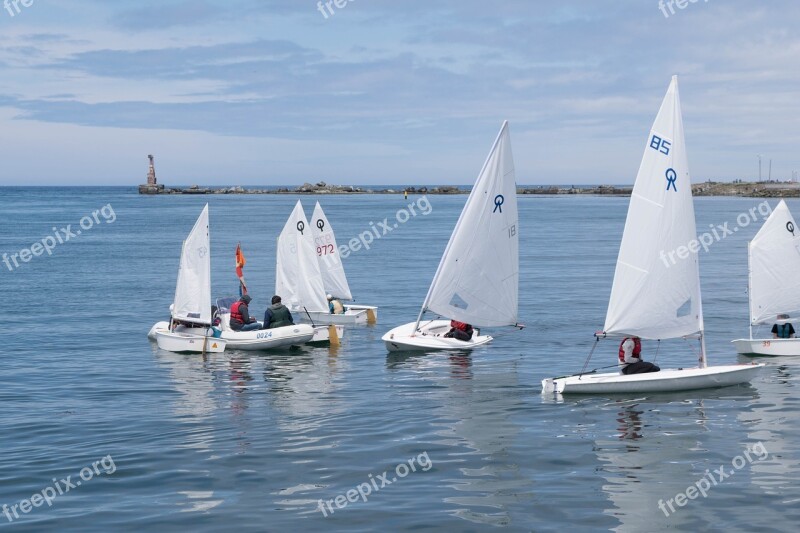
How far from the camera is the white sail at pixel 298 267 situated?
4134 cm

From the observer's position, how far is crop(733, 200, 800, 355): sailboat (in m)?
35.7

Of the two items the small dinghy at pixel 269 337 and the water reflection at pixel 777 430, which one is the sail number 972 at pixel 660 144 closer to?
the water reflection at pixel 777 430

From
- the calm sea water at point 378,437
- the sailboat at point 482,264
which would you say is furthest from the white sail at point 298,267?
the sailboat at point 482,264

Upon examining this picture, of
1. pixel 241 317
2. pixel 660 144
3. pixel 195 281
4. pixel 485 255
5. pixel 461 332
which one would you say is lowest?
pixel 461 332

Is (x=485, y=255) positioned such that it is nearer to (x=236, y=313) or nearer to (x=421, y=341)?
(x=421, y=341)

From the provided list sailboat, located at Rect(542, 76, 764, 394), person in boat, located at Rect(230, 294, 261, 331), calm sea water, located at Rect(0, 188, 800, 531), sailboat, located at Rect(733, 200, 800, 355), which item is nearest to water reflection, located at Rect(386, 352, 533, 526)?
calm sea water, located at Rect(0, 188, 800, 531)

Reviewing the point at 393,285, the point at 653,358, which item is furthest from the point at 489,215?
the point at 393,285

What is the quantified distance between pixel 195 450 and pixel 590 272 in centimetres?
5178

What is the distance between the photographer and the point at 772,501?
18.4 metres

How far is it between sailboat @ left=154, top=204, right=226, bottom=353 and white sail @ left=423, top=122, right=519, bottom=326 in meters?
9.36

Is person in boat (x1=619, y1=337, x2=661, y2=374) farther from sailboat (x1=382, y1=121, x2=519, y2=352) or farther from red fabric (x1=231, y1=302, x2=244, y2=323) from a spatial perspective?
red fabric (x1=231, y1=302, x2=244, y2=323)

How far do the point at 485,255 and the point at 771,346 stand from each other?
458 inches

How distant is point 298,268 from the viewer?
136 feet

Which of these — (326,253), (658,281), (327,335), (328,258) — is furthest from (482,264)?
(326,253)
